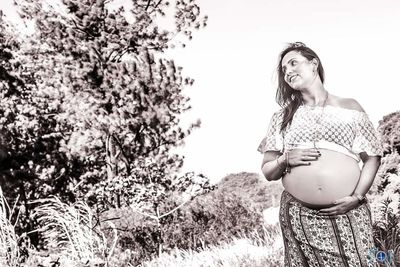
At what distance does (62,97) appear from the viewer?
486 inches

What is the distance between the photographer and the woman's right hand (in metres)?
2.33

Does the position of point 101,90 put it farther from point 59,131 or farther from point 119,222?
point 119,222

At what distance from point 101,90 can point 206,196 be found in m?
4.99

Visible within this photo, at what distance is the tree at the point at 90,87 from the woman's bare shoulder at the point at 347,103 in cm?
887

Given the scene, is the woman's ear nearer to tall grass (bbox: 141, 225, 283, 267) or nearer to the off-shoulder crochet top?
the off-shoulder crochet top

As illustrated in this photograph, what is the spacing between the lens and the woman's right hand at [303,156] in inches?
91.7

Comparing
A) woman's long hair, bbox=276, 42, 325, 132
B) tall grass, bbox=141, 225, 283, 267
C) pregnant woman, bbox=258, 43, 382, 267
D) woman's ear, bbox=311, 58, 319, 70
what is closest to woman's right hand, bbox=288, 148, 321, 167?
pregnant woman, bbox=258, 43, 382, 267

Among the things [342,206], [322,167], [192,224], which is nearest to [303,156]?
[322,167]

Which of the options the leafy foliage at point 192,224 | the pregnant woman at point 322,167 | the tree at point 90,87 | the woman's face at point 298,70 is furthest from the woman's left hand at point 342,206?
the tree at point 90,87

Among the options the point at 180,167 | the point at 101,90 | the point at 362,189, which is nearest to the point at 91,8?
the point at 101,90

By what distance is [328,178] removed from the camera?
2.30 meters

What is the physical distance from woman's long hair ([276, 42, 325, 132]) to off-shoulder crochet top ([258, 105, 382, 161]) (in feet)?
0.25

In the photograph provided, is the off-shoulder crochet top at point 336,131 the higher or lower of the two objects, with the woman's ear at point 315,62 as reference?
lower

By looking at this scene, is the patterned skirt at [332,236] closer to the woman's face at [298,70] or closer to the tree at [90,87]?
the woman's face at [298,70]
